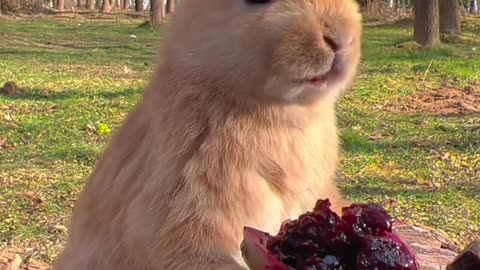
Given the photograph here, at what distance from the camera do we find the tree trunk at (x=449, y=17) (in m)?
16.9

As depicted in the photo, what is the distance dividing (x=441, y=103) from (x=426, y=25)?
6.50 m

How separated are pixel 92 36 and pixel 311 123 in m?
17.8

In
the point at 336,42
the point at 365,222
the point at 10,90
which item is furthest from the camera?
the point at 10,90

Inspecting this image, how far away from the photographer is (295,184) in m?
2.54

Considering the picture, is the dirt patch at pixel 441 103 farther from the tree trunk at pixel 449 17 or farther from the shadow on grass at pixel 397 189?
the tree trunk at pixel 449 17

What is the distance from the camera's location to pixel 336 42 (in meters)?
2.24

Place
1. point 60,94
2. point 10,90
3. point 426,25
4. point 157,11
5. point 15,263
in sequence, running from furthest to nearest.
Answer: point 157,11
point 426,25
point 10,90
point 60,94
point 15,263

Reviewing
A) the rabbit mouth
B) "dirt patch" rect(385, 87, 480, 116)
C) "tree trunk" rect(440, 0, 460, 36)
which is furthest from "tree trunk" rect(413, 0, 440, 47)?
the rabbit mouth

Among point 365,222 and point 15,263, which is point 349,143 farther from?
point 365,222

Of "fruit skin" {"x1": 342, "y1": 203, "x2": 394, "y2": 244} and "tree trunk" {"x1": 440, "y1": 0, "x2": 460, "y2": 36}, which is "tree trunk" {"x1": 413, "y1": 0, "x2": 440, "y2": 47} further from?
"fruit skin" {"x1": 342, "y1": 203, "x2": 394, "y2": 244}

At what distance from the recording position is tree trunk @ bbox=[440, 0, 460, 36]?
16.9 meters

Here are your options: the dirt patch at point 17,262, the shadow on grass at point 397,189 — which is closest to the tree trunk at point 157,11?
the shadow on grass at point 397,189

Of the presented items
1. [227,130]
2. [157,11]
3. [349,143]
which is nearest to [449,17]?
[157,11]

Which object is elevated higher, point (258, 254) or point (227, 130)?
point (227, 130)
